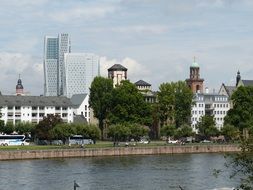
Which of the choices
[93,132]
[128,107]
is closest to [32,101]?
[128,107]

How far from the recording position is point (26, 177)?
6975 centimetres

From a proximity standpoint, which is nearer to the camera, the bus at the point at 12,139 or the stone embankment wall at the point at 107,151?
the stone embankment wall at the point at 107,151

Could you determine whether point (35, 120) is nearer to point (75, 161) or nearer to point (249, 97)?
point (249, 97)

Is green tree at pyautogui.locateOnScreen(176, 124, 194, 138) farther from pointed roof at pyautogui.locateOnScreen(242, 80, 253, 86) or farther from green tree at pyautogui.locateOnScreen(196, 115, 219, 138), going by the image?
pointed roof at pyautogui.locateOnScreen(242, 80, 253, 86)

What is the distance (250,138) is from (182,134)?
114730 millimetres

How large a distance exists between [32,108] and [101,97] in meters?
28.2

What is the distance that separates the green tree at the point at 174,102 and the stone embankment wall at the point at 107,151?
29.2 m

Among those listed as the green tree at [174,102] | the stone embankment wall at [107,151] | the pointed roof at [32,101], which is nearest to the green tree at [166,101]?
the green tree at [174,102]

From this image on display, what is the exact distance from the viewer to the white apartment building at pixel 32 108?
164 m

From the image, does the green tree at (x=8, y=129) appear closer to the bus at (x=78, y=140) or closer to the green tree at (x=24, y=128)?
the green tree at (x=24, y=128)

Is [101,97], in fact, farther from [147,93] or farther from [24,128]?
[147,93]

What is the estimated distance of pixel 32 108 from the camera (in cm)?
16625

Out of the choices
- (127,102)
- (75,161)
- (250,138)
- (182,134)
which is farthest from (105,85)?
A: (250,138)

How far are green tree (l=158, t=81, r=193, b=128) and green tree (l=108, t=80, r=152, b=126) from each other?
8782 mm
